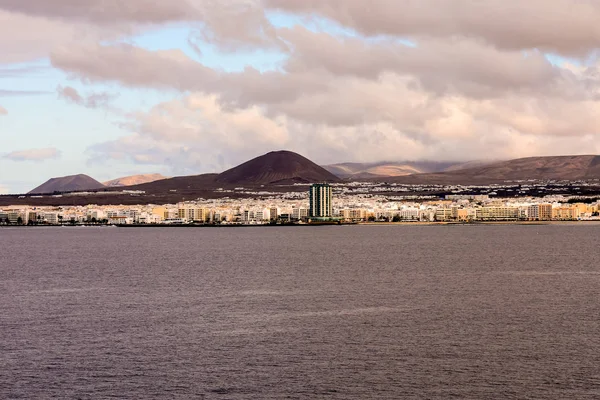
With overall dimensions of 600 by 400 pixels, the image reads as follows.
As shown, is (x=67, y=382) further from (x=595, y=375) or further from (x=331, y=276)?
(x=331, y=276)

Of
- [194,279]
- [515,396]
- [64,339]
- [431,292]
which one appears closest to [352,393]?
[515,396]

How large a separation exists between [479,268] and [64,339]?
1977 inches

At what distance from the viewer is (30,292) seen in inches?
2333

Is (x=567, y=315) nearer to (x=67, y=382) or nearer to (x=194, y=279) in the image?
(x=67, y=382)

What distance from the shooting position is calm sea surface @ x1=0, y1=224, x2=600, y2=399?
3125 centimetres

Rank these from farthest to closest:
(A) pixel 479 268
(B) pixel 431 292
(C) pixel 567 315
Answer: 1. (A) pixel 479 268
2. (B) pixel 431 292
3. (C) pixel 567 315

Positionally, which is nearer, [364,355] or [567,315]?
[364,355]

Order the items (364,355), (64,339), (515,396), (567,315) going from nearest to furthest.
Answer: (515,396)
(364,355)
(64,339)
(567,315)

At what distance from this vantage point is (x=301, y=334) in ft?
135

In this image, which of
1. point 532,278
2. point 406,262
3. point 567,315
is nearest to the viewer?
point 567,315

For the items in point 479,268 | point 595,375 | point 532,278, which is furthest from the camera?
point 479,268

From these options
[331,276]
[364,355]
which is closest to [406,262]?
[331,276]

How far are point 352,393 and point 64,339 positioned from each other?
16.5m

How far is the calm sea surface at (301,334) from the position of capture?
31.2 metres
